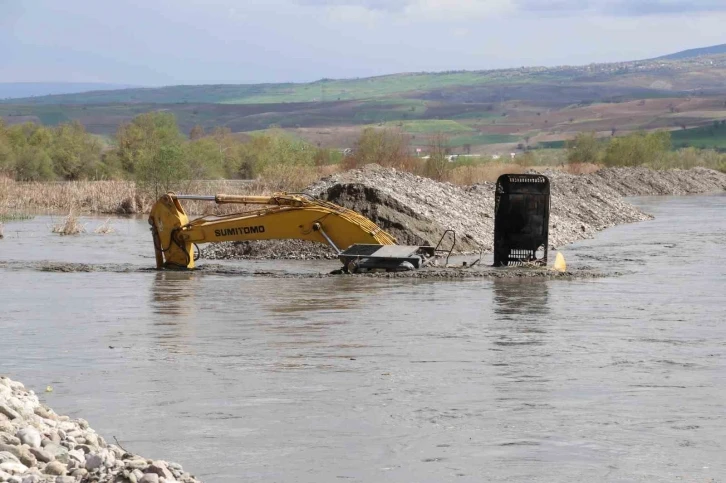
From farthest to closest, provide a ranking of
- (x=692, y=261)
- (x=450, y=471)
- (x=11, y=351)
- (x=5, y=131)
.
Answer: (x=5, y=131)
(x=692, y=261)
(x=11, y=351)
(x=450, y=471)

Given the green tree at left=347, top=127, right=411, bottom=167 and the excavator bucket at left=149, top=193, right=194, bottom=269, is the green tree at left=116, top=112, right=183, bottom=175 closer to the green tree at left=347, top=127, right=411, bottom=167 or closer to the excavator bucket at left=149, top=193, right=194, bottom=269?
the green tree at left=347, top=127, right=411, bottom=167

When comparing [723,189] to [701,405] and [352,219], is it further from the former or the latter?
[701,405]

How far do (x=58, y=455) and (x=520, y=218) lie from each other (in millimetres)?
18194

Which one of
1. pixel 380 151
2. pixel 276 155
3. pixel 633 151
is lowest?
pixel 633 151

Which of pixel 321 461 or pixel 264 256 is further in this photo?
pixel 264 256

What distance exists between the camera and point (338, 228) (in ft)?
80.9

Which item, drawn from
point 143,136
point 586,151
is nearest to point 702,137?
point 586,151

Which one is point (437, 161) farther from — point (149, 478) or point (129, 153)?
point (149, 478)

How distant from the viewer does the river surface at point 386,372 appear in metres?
10.4

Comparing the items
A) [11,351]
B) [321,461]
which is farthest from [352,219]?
[321,461]

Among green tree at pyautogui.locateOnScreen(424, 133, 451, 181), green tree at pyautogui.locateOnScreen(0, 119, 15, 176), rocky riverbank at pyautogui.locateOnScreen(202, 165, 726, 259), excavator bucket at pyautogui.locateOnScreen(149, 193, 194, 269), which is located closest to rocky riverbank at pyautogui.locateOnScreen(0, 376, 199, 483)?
excavator bucket at pyautogui.locateOnScreen(149, 193, 194, 269)

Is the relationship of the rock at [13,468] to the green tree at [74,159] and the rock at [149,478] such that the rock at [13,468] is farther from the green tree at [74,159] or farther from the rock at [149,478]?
the green tree at [74,159]

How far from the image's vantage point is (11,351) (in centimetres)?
1585

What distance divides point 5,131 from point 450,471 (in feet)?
244
